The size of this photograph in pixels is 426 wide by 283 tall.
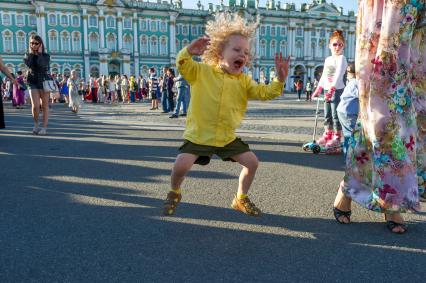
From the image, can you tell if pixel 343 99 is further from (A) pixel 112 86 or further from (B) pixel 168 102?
(A) pixel 112 86

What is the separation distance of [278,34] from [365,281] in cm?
7082

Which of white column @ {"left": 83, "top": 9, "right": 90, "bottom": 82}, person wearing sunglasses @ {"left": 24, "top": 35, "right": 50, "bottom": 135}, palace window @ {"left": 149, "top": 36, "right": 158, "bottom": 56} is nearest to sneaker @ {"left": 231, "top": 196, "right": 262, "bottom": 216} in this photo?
person wearing sunglasses @ {"left": 24, "top": 35, "right": 50, "bottom": 135}

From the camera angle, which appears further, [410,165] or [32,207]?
[32,207]

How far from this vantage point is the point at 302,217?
322 cm

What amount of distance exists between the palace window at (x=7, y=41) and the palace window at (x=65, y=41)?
21.2 ft

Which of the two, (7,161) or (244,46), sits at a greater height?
(244,46)

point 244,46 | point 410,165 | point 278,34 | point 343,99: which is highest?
point 278,34

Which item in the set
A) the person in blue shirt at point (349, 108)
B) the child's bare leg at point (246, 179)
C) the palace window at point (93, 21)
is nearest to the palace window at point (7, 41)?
the palace window at point (93, 21)

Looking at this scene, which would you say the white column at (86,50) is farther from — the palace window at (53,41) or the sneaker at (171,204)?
the sneaker at (171,204)

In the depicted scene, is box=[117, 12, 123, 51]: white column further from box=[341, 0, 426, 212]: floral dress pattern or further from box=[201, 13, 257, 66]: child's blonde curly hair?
box=[341, 0, 426, 212]: floral dress pattern

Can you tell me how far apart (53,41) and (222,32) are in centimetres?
5926

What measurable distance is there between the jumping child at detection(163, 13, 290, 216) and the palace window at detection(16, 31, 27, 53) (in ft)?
195

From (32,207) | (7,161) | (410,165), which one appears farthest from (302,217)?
(7,161)

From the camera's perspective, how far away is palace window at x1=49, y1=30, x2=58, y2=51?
56344mm
